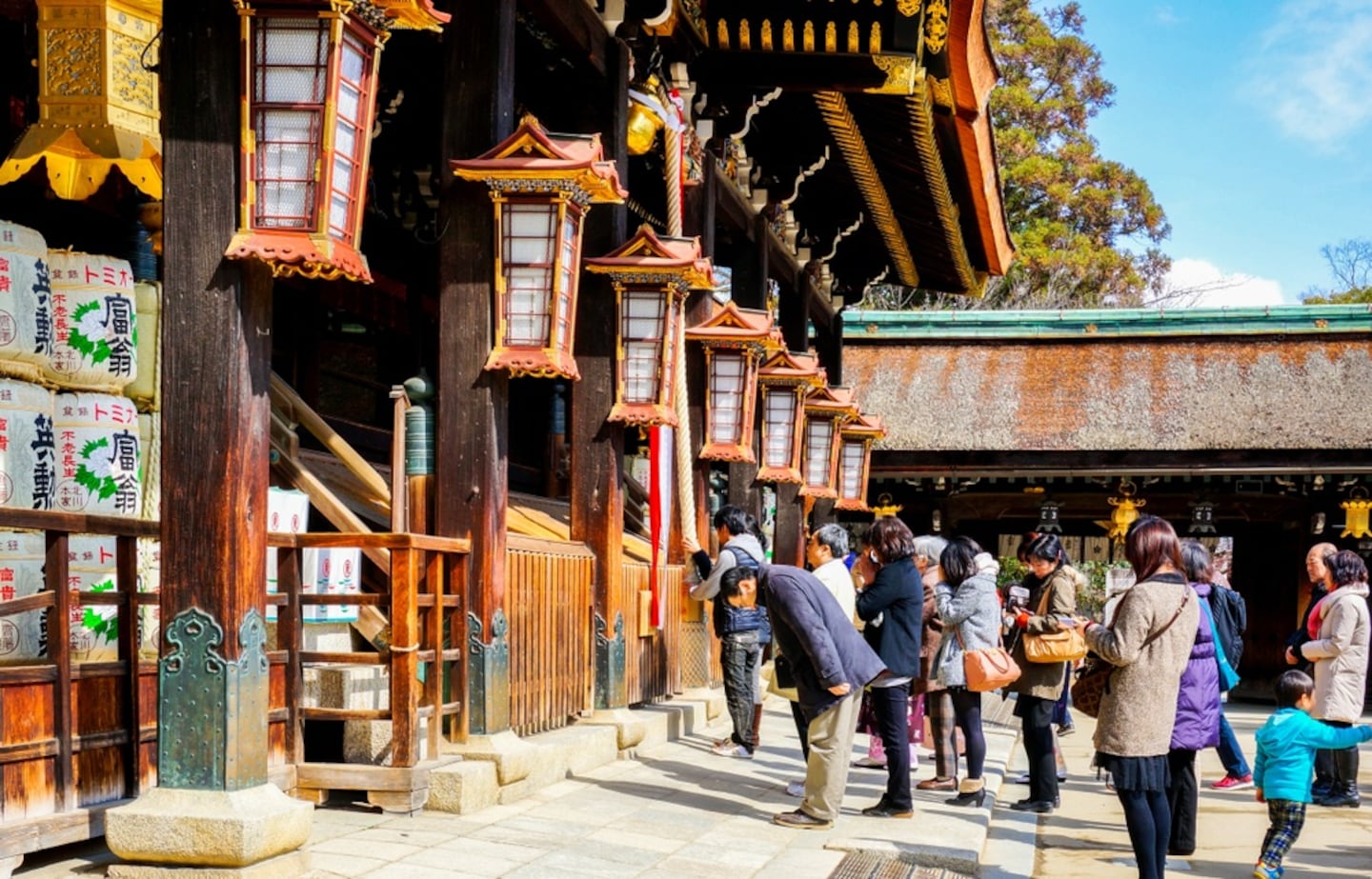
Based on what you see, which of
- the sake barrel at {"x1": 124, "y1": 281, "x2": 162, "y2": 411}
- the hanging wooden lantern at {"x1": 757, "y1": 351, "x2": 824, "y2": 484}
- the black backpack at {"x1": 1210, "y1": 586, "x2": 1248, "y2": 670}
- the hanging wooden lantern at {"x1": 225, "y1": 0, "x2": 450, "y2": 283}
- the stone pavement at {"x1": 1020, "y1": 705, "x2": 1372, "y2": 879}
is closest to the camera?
the hanging wooden lantern at {"x1": 225, "y1": 0, "x2": 450, "y2": 283}

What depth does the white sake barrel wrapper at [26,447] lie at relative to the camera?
612 cm

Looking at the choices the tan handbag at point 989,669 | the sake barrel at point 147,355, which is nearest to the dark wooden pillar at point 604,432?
the tan handbag at point 989,669

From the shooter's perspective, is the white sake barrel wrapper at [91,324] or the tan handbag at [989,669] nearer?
the white sake barrel wrapper at [91,324]

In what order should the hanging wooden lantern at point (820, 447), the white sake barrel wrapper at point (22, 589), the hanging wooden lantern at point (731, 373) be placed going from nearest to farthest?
1. the white sake barrel wrapper at point (22, 589)
2. the hanging wooden lantern at point (731, 373)
3. the hanging wooden lantern at point (820, 447)

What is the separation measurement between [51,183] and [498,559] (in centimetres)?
280

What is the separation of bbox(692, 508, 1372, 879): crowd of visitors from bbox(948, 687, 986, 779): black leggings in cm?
1

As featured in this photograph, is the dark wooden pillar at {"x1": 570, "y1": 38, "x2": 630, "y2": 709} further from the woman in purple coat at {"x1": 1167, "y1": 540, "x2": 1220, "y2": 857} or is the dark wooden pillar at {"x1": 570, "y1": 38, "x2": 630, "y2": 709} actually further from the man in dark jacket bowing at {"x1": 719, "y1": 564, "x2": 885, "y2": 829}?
the woman in purple coat at {"x1": 1167, "y1": 540, "x2": 1220, "y2": 857}

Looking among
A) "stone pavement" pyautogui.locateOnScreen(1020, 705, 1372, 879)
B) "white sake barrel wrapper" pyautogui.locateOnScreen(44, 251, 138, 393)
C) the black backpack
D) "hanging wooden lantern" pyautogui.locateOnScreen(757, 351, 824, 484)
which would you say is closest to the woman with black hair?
"stone pavement" pyautogui.locateOnScreen(1020, 705, 1372, 879)

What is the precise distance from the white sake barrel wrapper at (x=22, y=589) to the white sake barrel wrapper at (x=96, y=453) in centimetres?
32

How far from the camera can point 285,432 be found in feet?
27.6

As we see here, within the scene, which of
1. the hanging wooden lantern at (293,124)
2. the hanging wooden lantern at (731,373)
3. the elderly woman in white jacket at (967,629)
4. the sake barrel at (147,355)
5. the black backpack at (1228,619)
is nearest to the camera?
the hanging wooden lantern at (293,124)

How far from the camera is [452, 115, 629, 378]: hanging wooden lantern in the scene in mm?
7562

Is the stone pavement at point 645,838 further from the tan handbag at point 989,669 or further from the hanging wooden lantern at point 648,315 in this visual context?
the hanging wooden lantern at point 648,315

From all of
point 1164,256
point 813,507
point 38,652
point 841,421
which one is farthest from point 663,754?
point 1164,256
